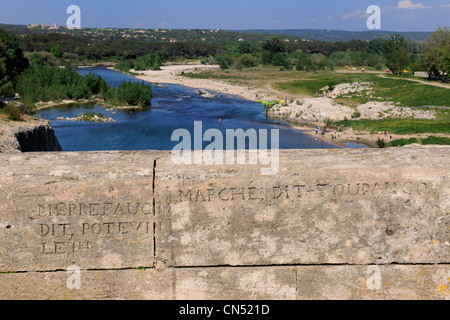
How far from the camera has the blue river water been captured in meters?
35.2

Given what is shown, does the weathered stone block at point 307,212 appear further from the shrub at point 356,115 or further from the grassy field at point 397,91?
the grassy field at point 397,91

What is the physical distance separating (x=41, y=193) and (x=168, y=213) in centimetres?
110

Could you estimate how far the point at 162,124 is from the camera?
43500mm

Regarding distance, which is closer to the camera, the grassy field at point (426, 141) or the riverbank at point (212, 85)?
the grassy field at point (426, 141)

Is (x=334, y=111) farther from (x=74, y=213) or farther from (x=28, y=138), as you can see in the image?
(x=74, y=213)

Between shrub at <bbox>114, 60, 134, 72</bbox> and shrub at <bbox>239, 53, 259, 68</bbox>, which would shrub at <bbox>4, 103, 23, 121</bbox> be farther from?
shrub at <bbox>239, 53, 259, 68</bbox>

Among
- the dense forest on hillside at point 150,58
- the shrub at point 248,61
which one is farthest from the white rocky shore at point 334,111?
the shrub at point 248,61

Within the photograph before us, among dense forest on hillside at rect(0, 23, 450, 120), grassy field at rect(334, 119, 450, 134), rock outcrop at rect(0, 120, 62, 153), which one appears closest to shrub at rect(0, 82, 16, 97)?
dense forest on hillside at rect(0, 23, 450, 120)

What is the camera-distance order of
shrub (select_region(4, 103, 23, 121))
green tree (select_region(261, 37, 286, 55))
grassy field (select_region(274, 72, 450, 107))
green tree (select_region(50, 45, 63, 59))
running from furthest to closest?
green tree (select_region(261, 37, 286, 55)) < green tree (select_region(50, 45, 63, 59)) < grassy field (select_region(274, 72, 450, 107)) < shrub (select_region(4, 103, 23, 121))

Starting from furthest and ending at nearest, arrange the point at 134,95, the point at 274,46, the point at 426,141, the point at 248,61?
1. the point at 274,46
2. the point at 248,61
3. the point at 134,95
4. the point at 426,141

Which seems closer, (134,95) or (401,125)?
(401,125)

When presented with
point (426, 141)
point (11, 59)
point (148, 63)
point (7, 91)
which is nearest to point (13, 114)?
point (426, 141)

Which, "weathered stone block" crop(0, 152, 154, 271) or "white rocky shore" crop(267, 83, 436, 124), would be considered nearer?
"weathered stone block" crop(0, 152, 154, 271)

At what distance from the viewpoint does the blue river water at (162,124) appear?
116 feet
